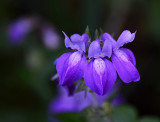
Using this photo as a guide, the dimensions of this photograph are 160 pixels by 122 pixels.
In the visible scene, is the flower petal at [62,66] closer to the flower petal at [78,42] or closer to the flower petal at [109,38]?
the flower petal at [78,42]

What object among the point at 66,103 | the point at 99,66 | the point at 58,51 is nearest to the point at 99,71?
the point at 99,66

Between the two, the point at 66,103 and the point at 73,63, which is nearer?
the point at 73,63

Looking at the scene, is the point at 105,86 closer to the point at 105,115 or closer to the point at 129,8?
the point at 105,115

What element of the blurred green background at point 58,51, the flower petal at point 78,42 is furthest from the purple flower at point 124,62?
the blurred green background at point 58,51

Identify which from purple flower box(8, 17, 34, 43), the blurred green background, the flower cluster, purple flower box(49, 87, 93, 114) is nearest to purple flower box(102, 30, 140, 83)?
the flower cluster

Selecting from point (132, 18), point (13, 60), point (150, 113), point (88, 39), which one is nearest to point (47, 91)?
point (13, 60)

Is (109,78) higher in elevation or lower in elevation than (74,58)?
lower

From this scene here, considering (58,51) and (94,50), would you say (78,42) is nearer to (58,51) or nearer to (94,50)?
(94,50)
